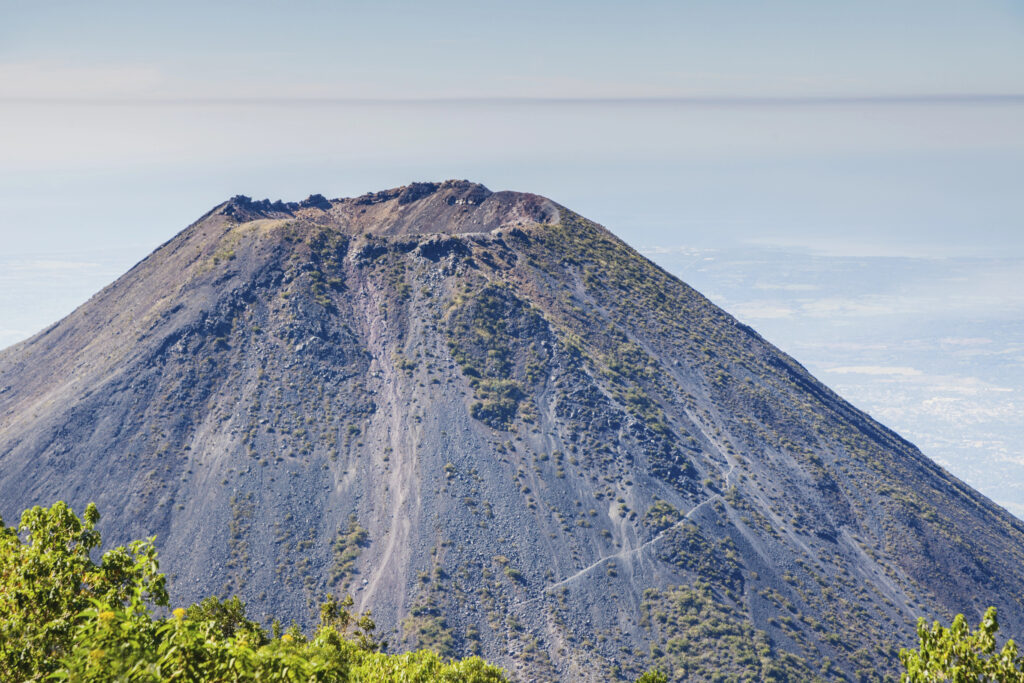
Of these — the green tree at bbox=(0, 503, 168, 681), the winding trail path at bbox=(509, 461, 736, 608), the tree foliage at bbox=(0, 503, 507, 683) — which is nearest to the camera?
the tree foliage at bbox=(0, 503, 507, 683)

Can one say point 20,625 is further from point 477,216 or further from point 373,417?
point 477,216

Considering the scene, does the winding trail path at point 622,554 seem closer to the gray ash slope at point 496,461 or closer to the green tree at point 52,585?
the gray ash slope at point 496,461

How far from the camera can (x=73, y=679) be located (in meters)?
Result: 15.6

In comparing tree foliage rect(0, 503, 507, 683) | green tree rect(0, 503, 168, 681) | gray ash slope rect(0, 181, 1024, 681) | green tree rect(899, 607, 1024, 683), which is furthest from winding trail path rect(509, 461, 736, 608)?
green tree rect(0, 503, 168, 681)

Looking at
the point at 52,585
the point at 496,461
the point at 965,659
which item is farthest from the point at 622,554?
the point at 52,585

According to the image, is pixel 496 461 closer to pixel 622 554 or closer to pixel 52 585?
pixel 622 554

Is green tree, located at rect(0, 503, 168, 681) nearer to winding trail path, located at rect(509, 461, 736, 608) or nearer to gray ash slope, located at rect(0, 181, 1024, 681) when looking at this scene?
gray ash slope, located at rect(0, 181, 1024, 681)

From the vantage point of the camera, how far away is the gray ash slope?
95.8 m

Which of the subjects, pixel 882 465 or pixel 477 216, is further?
pixel 477 216

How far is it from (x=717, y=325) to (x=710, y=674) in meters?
82.3

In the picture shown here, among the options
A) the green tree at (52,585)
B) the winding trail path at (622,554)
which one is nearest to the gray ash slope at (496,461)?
the winding trail path at (622,554)

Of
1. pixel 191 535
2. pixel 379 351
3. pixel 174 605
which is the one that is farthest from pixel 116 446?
pixel 379 351

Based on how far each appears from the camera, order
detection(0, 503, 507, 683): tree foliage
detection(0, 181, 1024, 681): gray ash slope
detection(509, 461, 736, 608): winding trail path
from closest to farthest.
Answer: detection(0, 503, 507, 683): tree foliage < detection(0, 181, 1024, 681): gray ash slope < detection(509, 461, 736, 608): winding trail path

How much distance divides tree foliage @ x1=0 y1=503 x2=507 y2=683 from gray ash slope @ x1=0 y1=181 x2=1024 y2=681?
228ft
